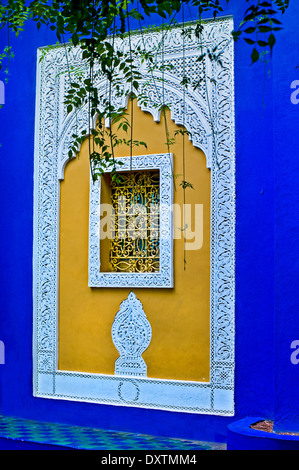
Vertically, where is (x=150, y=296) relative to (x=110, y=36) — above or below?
below

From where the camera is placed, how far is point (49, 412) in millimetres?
4883

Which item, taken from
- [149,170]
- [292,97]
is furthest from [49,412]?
[292,97]

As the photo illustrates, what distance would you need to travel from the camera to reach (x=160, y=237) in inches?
178

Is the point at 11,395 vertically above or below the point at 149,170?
below

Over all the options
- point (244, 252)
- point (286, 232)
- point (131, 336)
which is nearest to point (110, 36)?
point (244, 252)

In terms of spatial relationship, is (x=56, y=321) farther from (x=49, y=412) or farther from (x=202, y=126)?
(x=202, y=126)

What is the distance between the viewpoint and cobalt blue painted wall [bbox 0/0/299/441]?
3.64m

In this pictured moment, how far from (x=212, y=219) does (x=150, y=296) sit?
29.5 inches

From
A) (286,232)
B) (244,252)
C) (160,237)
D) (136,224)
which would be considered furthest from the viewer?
(136,224)

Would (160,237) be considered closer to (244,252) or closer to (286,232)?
(244,252)

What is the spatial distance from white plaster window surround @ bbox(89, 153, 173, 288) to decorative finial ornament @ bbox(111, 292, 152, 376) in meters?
0.17

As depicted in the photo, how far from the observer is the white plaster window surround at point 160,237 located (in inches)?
177

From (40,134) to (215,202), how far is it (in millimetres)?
1666

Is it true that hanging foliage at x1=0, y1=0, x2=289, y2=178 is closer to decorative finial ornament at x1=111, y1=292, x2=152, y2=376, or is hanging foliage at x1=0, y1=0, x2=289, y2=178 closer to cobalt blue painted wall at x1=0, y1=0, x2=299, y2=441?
cobalt blue painted wall at x1=0, y1=0, x2=299, y2=441
